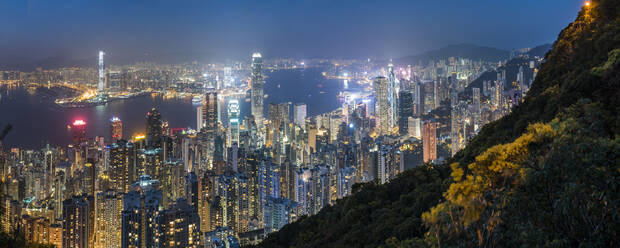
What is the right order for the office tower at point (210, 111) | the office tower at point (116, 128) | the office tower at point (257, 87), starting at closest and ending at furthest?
the office tower at point (116, 128), the office tower at point (210, 111), the office tower at point (257, 87)

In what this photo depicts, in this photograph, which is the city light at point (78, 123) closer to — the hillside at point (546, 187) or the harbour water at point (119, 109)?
the harbour water at point (119, 109)

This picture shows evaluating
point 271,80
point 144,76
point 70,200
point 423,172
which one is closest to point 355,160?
point 70,200

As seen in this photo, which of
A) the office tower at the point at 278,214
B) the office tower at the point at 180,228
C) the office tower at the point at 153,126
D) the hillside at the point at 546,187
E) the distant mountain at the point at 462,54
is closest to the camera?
the hillside at the point at 546,187

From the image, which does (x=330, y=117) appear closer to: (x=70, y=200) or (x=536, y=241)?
(x=70, y=200)

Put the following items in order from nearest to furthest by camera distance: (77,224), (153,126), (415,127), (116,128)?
(77,224)
(116,128)
(153,126)
(415,127)

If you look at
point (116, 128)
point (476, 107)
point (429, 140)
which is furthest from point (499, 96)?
point (116, 128)

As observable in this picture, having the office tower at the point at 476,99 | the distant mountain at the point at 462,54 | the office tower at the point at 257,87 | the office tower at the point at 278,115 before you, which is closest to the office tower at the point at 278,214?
the office tower at the point at 476,99

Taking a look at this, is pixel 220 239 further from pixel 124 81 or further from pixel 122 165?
pixel 124 81
